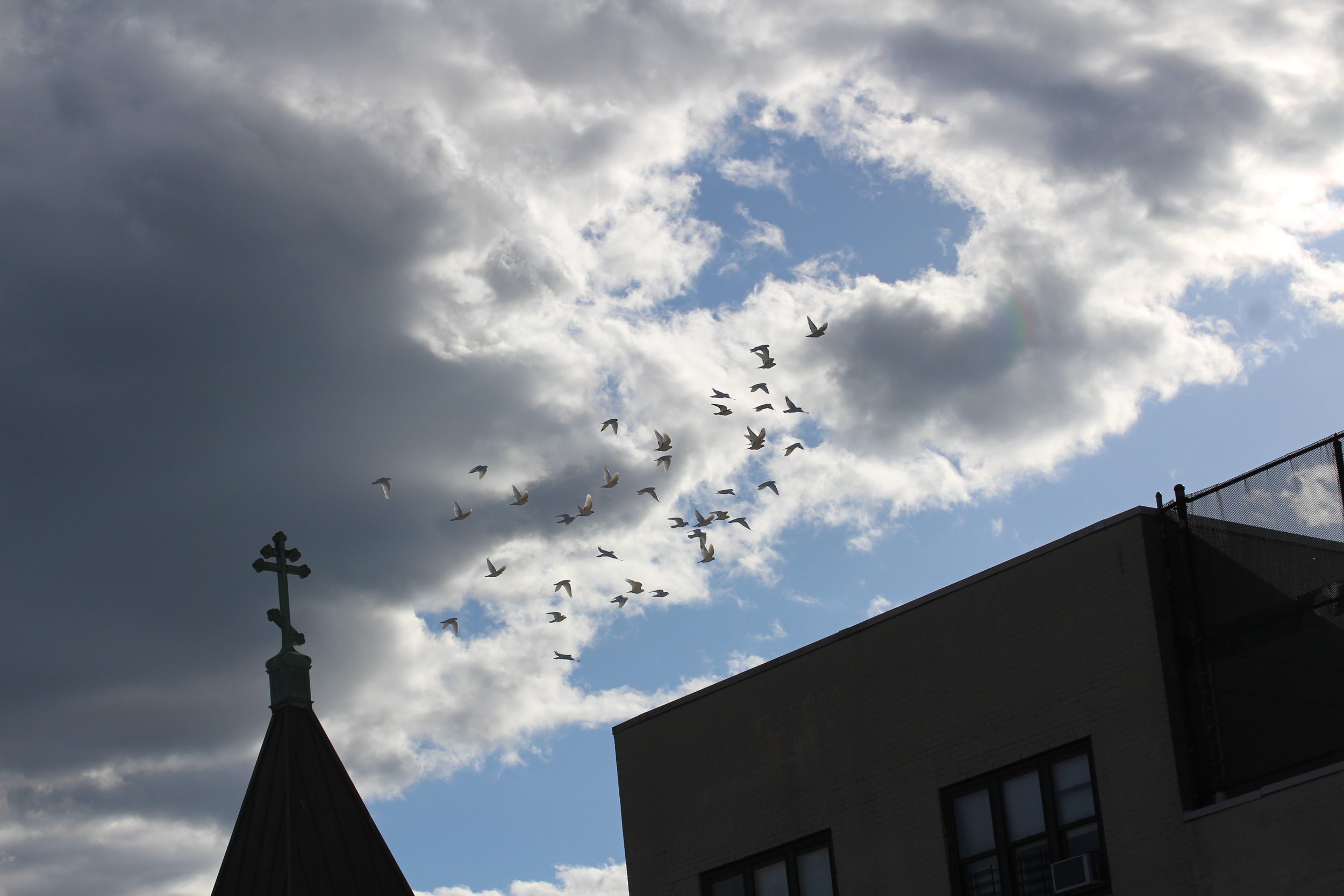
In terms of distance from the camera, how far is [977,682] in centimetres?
1753

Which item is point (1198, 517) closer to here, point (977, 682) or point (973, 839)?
point (977, 682)

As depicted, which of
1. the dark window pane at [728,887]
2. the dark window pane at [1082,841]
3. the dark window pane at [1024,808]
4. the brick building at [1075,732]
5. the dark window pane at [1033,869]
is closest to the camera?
the brick building at [1075,732]

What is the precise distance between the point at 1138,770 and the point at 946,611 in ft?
9.66

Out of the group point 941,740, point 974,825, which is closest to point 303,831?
point 941,740

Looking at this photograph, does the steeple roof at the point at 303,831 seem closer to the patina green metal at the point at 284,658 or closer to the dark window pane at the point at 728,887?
the patina green metal at the point at 284,658

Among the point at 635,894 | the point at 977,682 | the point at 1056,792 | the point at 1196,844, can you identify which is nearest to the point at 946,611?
the point at 977,682

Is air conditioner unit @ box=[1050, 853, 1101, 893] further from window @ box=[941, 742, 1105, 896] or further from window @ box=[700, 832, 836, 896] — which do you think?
window @ box=[700, 832, 836, 896]

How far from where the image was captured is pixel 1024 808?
665 inches

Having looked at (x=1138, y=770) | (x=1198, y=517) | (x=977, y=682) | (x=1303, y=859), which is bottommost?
(x=1303, y=859)

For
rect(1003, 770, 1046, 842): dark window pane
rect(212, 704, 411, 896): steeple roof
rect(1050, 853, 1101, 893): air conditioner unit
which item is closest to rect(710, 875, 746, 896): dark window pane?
rect(1003, 770, 1046, 842): dark window pane

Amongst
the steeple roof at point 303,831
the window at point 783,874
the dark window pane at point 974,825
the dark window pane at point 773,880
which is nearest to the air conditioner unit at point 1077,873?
the dark window pane at point 974,825

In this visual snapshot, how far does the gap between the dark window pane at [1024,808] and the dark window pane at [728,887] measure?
149 inches

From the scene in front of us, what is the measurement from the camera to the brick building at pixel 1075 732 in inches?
600

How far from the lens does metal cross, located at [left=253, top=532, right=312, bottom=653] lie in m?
18.7
